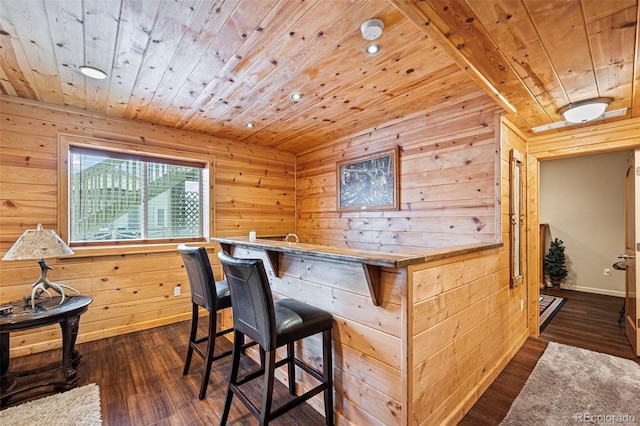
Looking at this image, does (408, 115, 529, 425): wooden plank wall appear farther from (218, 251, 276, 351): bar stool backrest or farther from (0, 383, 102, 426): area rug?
(0, 383, 102, 426): area rug

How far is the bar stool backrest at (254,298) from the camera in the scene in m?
1.51

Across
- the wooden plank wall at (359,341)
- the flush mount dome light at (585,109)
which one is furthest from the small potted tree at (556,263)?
the wooden plank wall at (359,341)

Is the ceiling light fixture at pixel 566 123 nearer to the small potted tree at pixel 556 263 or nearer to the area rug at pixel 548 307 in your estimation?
the area rug at pixel 548 307

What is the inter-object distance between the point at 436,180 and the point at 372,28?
173 centimetres

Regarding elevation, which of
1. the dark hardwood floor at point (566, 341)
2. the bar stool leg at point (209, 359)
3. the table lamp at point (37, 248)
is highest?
the table lamp at point (37, 248)

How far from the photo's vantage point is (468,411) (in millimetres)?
1952

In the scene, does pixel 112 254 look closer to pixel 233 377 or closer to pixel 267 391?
pixel 233 377

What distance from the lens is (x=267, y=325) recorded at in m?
1.51

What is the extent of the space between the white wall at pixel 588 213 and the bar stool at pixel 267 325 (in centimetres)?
572

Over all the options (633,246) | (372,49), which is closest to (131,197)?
(372,49)

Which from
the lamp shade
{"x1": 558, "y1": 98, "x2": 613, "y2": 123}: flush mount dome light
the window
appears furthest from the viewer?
the window

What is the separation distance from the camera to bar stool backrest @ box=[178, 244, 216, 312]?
2.08 m

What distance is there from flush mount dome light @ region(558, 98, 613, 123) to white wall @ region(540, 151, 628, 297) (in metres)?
3.44

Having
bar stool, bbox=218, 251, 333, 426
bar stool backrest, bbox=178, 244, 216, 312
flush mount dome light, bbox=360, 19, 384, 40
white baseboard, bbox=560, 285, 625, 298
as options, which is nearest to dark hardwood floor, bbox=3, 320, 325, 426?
bar stool, bbox=218, 251, 333, 426
